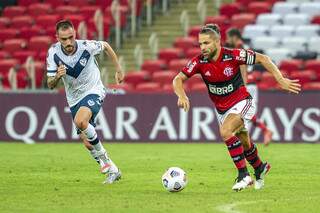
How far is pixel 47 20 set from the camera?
29.3m

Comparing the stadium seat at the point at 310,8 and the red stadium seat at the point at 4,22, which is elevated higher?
the stadium seat at the point at 310,8

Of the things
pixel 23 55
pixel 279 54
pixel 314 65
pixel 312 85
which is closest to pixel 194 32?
pixel 279 54

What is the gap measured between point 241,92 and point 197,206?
2330mm

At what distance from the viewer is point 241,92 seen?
13.5m

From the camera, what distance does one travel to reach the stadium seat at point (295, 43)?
26.9 m

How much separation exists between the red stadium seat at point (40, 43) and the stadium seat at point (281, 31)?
612cm

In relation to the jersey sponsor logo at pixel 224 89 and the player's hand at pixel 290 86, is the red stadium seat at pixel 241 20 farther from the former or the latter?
the player's hand at pixel 290 86

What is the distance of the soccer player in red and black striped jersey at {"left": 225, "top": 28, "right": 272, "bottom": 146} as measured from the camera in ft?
58.6

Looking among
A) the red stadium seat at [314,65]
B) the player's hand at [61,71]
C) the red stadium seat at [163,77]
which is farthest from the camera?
the red stadium seat at [163,77]

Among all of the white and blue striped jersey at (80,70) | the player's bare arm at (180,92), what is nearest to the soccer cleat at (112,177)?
the white and blue striped jersey at (80,70)

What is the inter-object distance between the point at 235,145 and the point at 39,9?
710 inches

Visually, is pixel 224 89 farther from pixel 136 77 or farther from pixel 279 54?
pixel 279 54

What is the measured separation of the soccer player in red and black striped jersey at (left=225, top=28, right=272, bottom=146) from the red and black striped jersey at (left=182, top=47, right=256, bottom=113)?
2905 mm

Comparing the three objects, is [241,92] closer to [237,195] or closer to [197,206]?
[237,195]
